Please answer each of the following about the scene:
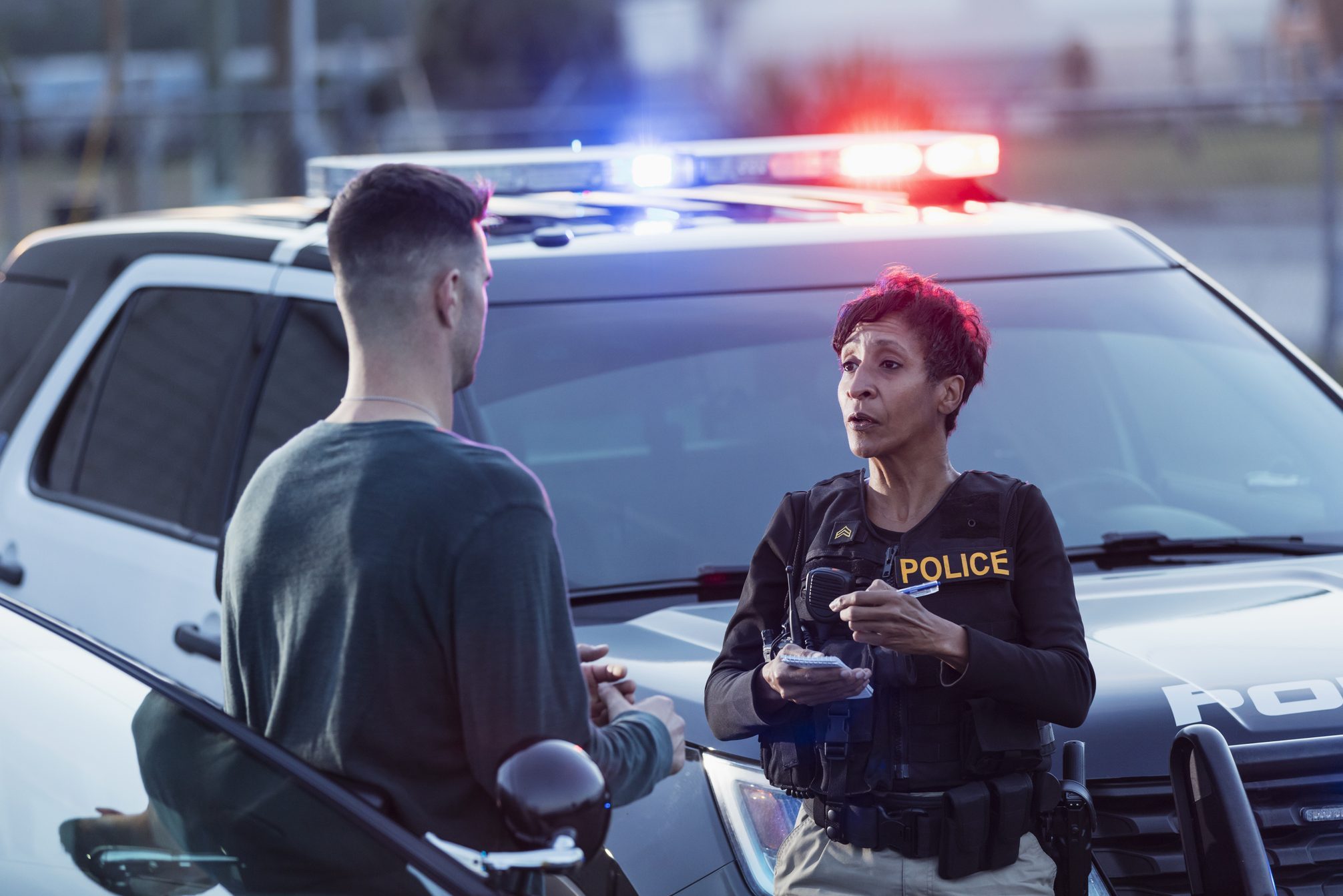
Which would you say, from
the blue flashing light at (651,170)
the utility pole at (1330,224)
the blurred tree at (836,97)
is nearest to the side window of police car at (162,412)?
A: the blue flashing light at (651,170)

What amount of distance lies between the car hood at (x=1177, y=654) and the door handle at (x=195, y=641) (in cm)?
87

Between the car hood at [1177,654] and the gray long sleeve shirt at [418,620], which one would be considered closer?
the gray long sleeve shirt at [418,620]

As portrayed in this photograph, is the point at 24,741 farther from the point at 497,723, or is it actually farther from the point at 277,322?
the point at 277,322

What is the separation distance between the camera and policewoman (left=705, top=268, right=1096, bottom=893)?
7.42 ft

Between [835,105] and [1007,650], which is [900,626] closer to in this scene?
[1007,650]

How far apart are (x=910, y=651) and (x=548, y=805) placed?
25.6 inches

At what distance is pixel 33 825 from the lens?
6.93 feet

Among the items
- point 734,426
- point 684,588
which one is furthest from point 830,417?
point 684,588

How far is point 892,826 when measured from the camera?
2309 mm

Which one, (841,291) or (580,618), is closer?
(580,618)

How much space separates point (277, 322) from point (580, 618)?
1175mm

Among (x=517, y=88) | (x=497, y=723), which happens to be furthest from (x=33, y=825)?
(x=517, y=88)

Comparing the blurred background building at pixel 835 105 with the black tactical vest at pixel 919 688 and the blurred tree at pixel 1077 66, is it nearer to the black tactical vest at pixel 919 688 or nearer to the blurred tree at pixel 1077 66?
the blurred tree at pixel 1077 66

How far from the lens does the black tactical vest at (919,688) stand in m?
2.31
